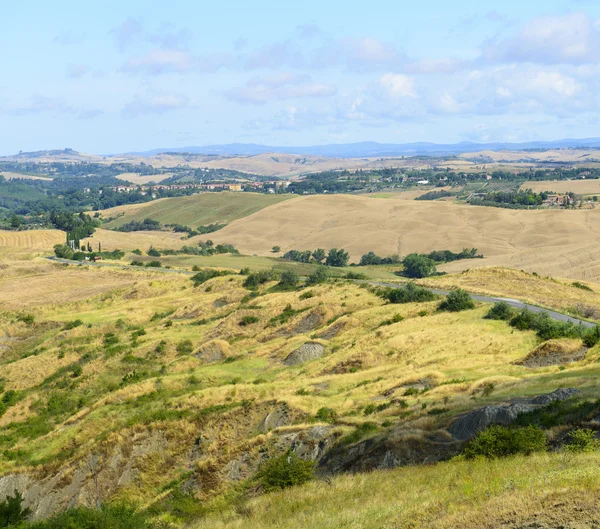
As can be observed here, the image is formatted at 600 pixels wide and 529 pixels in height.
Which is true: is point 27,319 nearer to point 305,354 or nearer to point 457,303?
point 305,354

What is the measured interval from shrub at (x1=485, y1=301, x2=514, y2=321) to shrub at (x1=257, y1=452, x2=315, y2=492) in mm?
25006

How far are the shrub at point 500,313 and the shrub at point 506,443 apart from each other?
25447mm

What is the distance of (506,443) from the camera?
21797mm

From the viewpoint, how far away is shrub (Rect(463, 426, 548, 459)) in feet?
71.0

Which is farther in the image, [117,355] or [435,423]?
[117,355]

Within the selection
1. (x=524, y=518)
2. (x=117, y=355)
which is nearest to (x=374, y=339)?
(x=117, y=355)

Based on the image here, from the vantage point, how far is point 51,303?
301 feet

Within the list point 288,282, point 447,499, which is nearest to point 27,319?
point 288,282

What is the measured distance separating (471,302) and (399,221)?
452ft

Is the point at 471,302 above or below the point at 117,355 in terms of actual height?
above

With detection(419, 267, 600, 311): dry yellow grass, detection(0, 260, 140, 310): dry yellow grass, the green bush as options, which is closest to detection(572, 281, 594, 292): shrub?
detection(419, 267, 600, 311): dry yellow grass

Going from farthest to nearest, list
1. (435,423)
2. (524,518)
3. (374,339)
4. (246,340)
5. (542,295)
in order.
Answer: (542,295) < (246,340) < (374,339) < (435,423) < (524,518)

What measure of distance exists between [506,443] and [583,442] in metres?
2.17

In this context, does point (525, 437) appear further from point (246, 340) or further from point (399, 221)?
point (399, 221)
